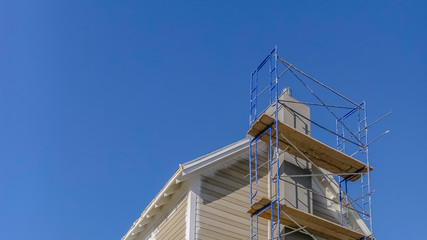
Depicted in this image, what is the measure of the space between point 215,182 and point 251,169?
139 centimetres

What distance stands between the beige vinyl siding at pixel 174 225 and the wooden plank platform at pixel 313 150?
296 cm

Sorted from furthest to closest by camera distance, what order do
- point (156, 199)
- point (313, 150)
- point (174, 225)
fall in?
point (313, 150) < point (156, 199) < point (174, 225)

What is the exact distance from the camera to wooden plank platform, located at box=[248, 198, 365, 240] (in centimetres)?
1628

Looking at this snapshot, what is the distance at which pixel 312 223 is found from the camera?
55.8ft

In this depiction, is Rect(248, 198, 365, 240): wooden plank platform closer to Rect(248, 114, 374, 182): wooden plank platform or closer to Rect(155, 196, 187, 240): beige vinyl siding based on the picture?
Rect(155, 196, 187, 240): beige vinyl siding

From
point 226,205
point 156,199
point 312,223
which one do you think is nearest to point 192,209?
point 226,205

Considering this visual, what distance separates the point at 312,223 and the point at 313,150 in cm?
227

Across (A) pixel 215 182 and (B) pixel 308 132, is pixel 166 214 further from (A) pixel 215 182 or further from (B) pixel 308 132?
(B) pixel 308 132

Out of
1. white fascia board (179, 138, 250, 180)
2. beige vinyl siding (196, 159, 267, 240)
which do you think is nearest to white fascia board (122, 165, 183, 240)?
white fascia board (179, 138, 250, 180)

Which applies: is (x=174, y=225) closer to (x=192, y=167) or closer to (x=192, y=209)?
(x=192, y=209)

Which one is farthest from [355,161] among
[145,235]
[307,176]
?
[145,235]

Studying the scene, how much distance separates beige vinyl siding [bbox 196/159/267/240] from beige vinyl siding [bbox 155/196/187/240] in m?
0.56

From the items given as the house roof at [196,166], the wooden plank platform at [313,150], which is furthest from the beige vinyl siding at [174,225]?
the wooden plank platform at [313,150]

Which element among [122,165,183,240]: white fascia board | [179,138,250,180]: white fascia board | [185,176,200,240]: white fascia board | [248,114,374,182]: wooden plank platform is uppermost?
[248,114,374,182]: wooden plank platform
